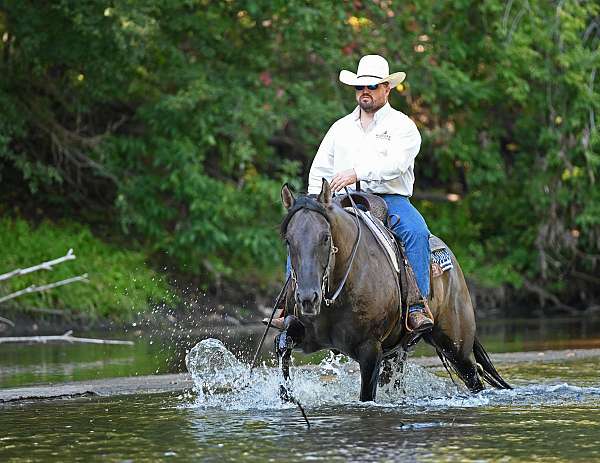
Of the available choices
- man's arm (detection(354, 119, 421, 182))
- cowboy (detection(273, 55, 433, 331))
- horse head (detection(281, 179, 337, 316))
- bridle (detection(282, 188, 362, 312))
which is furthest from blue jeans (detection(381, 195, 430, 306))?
horse head (detection(281, 179, 337, 316))

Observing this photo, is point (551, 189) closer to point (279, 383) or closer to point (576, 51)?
point (576, 51)

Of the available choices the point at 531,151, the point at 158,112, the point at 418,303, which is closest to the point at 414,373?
the point at 418,303

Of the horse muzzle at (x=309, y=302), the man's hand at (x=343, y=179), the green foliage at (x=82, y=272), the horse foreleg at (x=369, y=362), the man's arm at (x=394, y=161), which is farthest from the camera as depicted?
the green foliage at (x=82, y=272)

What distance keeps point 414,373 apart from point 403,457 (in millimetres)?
4083

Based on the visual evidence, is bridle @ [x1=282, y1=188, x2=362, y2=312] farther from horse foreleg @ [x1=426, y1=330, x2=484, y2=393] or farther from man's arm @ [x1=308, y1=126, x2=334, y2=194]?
horse foreleg @ [x1=426, y1=330, x2=484, y2=393]

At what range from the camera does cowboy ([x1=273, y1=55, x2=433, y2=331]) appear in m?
10.6

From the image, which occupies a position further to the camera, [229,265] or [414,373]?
[229,265]

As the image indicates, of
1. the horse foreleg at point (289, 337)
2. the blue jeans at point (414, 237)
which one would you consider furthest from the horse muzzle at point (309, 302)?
the blue jeans at point (414, 237)

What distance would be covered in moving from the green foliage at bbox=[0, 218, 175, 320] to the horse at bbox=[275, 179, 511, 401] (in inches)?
411

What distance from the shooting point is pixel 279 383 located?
10.2 metres

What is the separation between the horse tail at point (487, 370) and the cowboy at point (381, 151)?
3.96 feet

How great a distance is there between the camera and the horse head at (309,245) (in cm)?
898

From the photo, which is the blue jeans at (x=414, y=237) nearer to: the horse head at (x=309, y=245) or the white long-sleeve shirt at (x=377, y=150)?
the white long-sleeve shirt at (x=377, y=150)

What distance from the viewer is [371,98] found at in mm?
10711
